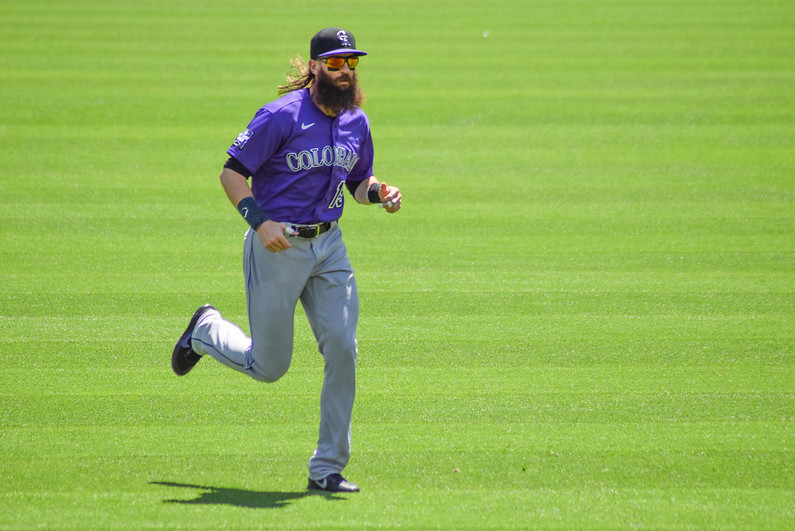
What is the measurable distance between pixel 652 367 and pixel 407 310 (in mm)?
2057

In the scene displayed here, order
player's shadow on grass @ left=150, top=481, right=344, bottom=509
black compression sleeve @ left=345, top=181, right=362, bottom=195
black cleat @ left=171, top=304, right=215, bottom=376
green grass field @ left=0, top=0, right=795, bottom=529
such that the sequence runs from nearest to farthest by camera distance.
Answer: player's shadow on grass @ left=150, top=481, right=344, bottom=509
green grass field @ left=0, top=0, right=795, bottom=529
black compression sleeve @ left=345, top=181, right=362, bottom=195
black cleat @ left=171, top=304, right=215, bottom=376

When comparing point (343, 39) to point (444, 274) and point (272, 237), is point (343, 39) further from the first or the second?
point (444, 274)

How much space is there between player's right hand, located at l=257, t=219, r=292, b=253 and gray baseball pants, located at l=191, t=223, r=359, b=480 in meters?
0.23

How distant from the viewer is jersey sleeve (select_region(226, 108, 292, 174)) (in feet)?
14.9

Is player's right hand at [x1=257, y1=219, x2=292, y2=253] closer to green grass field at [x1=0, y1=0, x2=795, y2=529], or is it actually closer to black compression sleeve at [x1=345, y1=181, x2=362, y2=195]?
black compression sleeve at [x1=345, y1=181, x2=362, y2=195]

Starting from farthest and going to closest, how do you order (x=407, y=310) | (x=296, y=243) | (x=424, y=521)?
(x=407, y=310) → (x=296, y=243) → (x=424, y=521)

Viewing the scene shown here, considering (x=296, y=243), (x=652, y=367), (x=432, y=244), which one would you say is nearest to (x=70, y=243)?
(x=432, y=244)

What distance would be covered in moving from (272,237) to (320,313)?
0.52m

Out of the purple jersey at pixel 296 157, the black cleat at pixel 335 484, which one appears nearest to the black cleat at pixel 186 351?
the purple jersey at pixel 296 157

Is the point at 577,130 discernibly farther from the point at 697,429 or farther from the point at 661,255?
the point at 697,429

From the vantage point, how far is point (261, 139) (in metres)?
4.54

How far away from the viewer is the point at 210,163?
10.7 meters

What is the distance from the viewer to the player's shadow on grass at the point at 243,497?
436cm

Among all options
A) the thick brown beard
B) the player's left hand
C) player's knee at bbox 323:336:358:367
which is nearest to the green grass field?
player's knee at bbox 323:336:358:367
